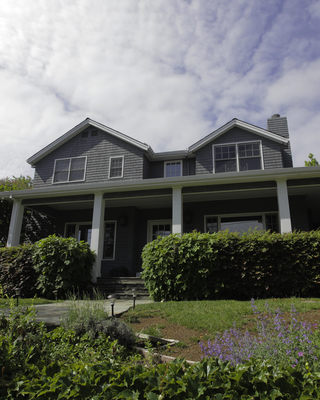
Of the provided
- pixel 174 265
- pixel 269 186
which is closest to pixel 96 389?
pixel 174 265

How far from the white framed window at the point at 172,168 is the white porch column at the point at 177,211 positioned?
404 cm

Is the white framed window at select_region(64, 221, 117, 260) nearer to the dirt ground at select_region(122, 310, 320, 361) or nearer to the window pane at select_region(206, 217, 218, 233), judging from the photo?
the window pane at select_region(206, 217, 218, 233)

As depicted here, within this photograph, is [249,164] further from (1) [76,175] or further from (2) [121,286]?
(1) [76,175]

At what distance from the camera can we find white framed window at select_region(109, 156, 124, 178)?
44.3ft

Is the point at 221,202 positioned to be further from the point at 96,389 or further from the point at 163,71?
the point at 96,389

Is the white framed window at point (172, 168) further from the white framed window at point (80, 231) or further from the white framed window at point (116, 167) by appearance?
the white framed window at point (80, 231)

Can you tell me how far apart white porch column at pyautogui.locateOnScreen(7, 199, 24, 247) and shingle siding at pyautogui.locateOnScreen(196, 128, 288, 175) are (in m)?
7.35

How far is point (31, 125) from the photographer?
9445 mm

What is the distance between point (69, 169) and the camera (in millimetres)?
14219

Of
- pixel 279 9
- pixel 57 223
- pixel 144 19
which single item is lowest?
pixel 57 223

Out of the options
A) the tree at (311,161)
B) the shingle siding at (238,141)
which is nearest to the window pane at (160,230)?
the shingle siding at (238,141)

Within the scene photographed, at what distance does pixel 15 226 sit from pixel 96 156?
488 centimetres

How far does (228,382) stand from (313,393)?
0.52m

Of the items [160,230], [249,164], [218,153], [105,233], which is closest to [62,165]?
[105,233]
